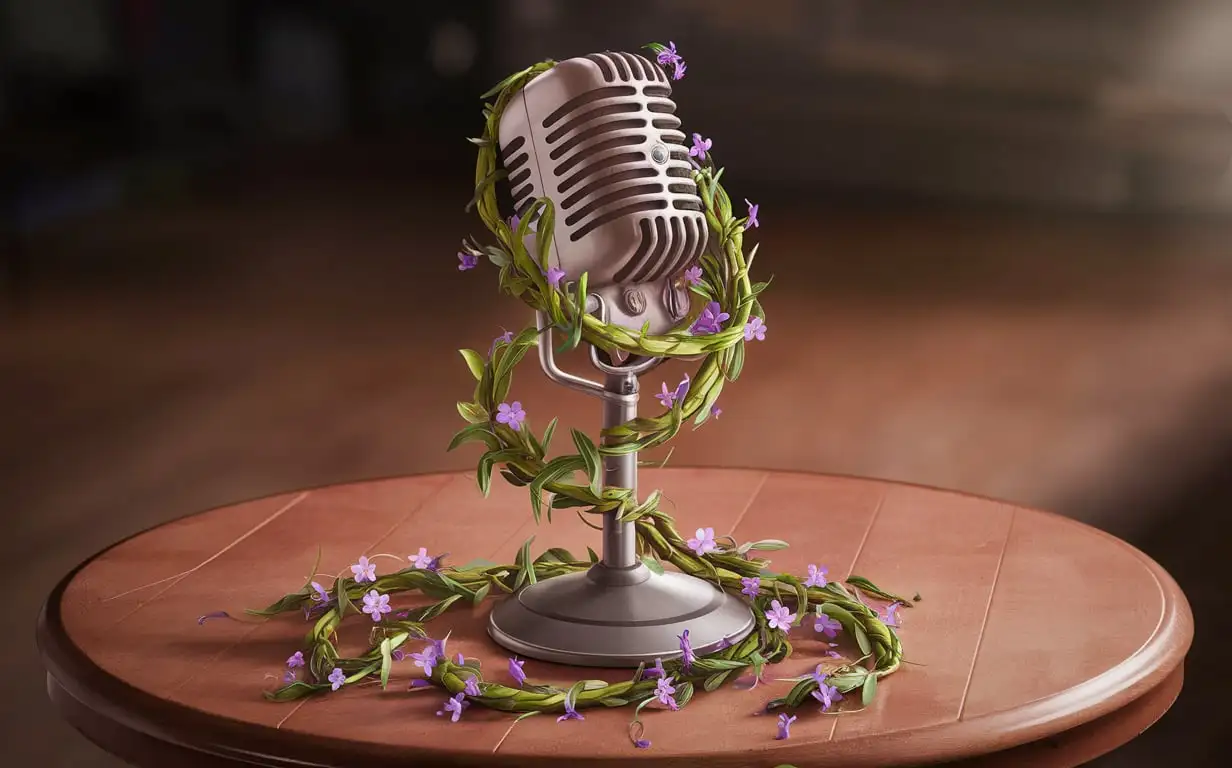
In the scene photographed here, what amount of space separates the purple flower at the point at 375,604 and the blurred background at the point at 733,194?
233 cm

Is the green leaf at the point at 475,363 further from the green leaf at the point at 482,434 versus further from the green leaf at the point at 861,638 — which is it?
the green leaf at the point at 861,638

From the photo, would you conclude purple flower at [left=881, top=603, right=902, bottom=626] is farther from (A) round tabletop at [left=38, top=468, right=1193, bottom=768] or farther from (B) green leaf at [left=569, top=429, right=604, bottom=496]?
(B) green leaf at [left=569, top=429, right=604, bottom=496]

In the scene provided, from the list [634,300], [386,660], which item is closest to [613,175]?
[634,300]

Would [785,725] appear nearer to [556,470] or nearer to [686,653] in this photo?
[686,653]

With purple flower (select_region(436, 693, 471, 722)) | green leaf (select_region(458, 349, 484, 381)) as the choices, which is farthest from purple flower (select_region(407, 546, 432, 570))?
purple flower (select_region(436, 693, 471, 722))

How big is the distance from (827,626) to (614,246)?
0.41 m

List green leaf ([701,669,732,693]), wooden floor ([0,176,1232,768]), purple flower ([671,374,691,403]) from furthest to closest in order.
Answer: wooden floor ([0,176,1232,768]) < purple flower ([671,374,691,403]) < green leaf ([701,669,732,693])

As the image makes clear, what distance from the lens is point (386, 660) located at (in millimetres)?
1361

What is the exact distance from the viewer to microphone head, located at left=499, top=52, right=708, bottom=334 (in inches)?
53.7

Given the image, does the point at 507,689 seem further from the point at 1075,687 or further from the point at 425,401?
the point at 425,401

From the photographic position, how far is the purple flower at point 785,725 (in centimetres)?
121

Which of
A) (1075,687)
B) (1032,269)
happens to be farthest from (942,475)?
(1075,687)

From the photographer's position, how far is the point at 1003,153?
4.36m

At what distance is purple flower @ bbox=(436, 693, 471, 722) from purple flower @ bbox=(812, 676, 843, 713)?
289 millimetres
